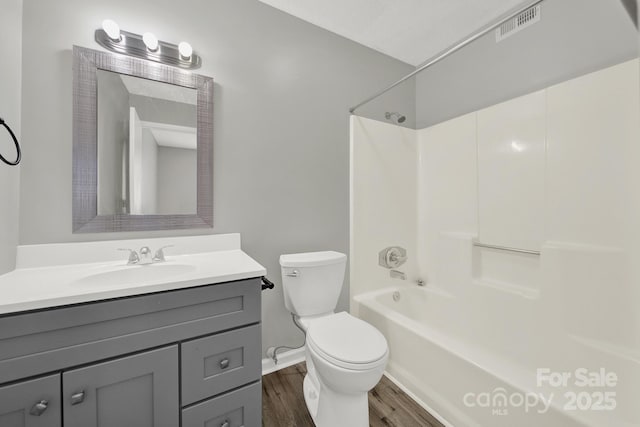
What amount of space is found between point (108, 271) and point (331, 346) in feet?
3.51

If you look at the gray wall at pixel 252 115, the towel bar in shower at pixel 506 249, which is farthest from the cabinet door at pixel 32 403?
the towel bar in shower at pixel 506 249

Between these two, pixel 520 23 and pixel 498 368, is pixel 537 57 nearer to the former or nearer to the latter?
pixel 520 23

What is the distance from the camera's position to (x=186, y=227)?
143 cm

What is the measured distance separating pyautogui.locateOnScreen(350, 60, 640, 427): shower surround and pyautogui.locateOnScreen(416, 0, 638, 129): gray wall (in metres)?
0.21

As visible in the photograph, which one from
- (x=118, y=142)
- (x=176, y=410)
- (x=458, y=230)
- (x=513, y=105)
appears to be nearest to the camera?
(x=176, y=410)

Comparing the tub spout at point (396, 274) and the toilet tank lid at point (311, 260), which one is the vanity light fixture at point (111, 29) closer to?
the toilet tank lid at point (311, 260)

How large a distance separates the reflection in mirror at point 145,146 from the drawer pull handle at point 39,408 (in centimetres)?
80

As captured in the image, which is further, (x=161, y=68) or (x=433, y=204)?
(x=433, y=204)

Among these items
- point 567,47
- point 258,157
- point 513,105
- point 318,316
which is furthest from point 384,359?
point 567,47

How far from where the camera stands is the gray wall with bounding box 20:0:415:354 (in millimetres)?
1152

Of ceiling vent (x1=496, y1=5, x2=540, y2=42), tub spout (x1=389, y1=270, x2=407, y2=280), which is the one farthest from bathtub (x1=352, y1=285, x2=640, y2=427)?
ceiling vent (x1=496, y1=5, x2=540, y2=42)

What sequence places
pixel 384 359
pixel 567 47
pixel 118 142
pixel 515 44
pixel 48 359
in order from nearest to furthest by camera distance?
pixel 48 359, pixel 384 359, pixel 118 142, pixel 567 47, pixel 515 44

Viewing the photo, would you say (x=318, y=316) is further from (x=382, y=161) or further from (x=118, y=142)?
(x=118, y=142)

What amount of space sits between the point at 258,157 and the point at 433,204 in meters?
1.53
